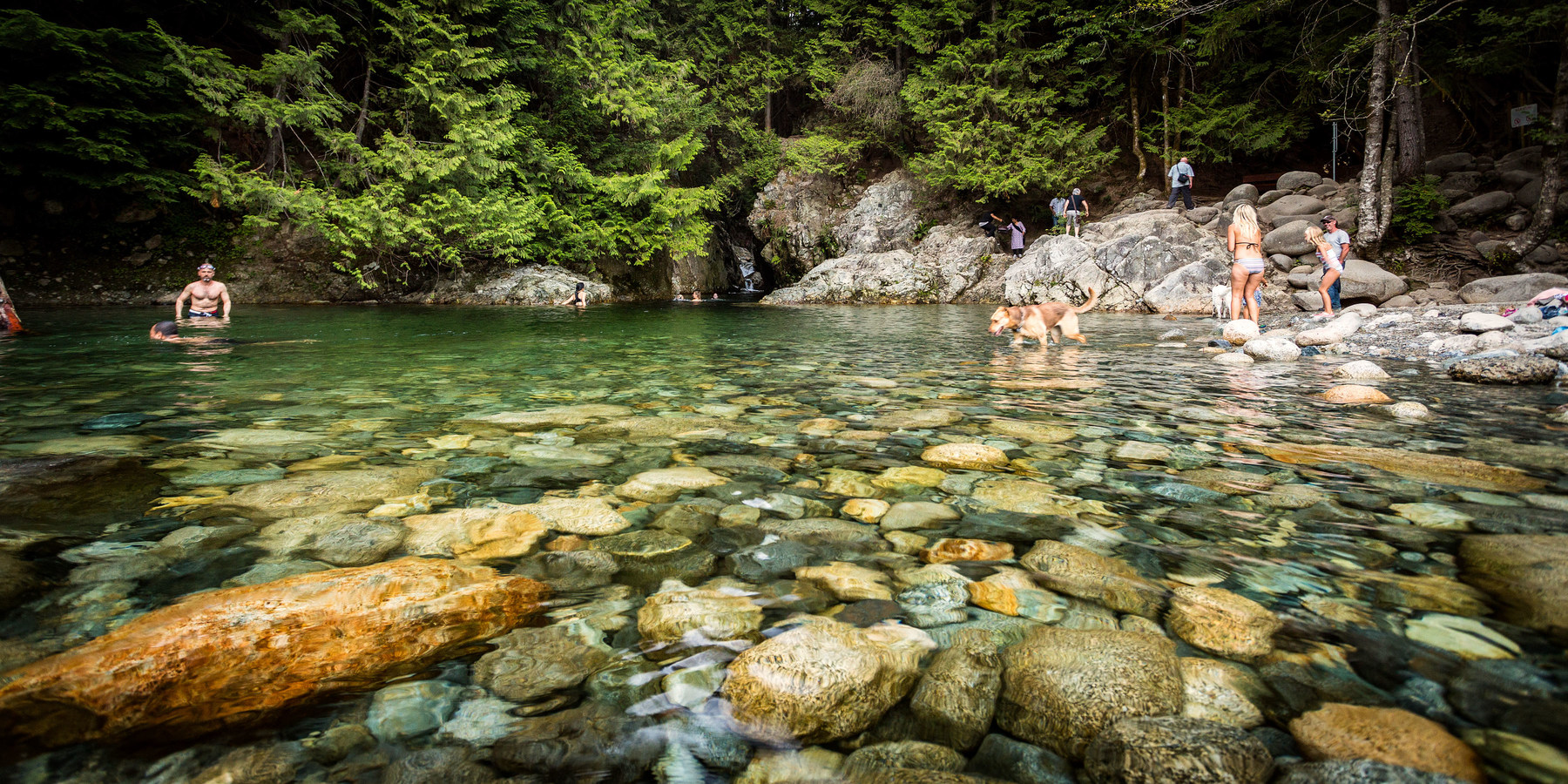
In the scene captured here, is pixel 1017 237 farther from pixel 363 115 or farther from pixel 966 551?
pixel 966 551

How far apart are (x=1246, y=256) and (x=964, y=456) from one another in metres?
8.11

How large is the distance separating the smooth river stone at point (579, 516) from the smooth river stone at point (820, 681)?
3.29ft

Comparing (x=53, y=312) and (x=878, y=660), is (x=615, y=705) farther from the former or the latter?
(x=53, y=312)

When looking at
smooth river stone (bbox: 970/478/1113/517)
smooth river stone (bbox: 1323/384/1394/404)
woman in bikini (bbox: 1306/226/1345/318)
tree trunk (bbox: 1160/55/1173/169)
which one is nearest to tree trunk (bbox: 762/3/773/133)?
tree trunk (bbox: 1160/55/1173/169)

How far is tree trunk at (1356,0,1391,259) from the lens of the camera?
1351 centimetres

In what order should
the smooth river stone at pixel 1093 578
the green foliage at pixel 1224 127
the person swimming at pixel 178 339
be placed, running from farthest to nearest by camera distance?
the green foliage at pixel 1224 127 → the person swimming at pixel 178 339 → the smooth river stone at pixel 1093 578

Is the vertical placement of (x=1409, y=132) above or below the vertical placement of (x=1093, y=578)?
above

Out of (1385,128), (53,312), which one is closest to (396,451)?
(53,312)

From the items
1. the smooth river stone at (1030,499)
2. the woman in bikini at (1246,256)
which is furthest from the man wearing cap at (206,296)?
the woman in bikini at (1246,256)

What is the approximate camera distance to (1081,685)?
1363 millimetres

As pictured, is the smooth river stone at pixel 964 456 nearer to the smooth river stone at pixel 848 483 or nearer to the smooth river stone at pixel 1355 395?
the smooth river stone at pixel 848 483

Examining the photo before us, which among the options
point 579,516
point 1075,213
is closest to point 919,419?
point 579,516

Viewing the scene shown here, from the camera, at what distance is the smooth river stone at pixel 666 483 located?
8.73 ft

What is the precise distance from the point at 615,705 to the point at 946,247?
23678 mm
